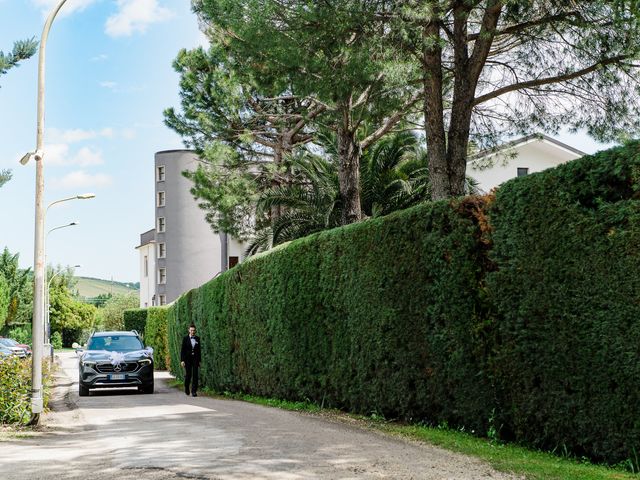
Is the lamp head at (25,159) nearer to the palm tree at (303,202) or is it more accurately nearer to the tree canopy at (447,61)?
the tree canopy at (447,61)

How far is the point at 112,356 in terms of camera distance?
22234mm

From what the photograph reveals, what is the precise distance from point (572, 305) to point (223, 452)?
165 inches

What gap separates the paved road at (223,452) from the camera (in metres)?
7.99

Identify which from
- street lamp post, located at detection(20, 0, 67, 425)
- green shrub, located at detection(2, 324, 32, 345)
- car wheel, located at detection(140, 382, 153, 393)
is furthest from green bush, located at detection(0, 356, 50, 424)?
green shrub, located at detection(2, 324, 32, 345)

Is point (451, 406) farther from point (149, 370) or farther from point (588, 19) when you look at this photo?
point (149, 370)

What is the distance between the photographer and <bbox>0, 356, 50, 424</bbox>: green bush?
43.7 ft

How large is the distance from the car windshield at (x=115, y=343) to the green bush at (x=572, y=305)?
15.7m

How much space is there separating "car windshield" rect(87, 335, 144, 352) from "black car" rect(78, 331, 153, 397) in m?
0.14

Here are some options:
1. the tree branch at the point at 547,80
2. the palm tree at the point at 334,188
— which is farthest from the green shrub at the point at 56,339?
the tree branch at the point at 547,80

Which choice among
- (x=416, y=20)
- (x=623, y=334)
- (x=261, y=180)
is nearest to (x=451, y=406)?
(x=623, y=334)

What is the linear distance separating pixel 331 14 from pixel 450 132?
3.64 m

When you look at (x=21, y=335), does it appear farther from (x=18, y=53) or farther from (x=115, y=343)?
(x=18, y=53)

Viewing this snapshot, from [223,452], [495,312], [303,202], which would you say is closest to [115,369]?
[303,202]

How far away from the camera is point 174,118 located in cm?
2945
